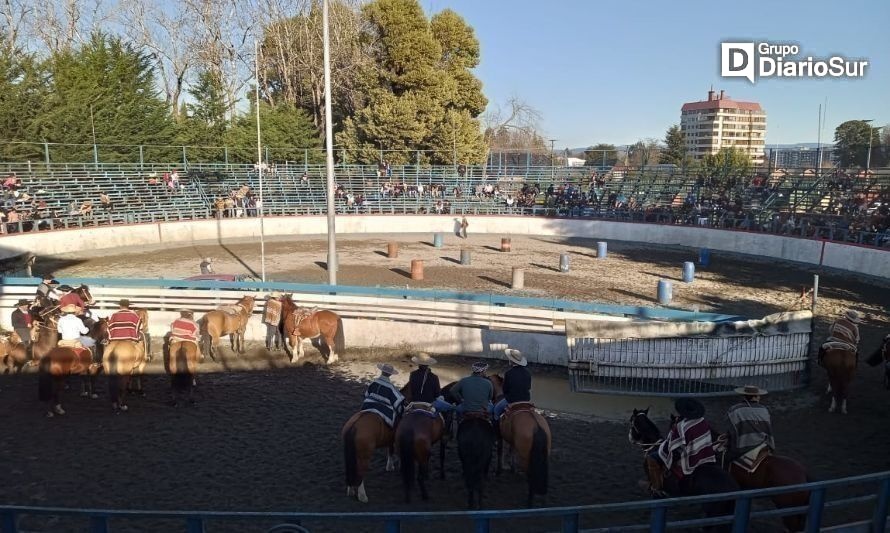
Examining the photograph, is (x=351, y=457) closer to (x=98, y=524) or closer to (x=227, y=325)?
(x=98, y=524)

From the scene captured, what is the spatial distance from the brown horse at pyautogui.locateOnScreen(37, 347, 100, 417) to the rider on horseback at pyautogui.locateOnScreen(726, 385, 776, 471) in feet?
33.2

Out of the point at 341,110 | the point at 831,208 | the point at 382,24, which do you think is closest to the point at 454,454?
the point at 831,208

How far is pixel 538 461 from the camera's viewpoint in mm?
7969

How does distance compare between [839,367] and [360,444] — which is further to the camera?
[839,367]

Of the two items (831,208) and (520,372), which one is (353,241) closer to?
(831,208)

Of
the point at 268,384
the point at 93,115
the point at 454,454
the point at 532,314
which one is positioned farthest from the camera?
the point at 93,115

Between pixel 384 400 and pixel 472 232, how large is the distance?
31490 millimetres

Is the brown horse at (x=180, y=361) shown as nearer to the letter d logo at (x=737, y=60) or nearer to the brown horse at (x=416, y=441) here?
the brown horse at (x=416, y=441)

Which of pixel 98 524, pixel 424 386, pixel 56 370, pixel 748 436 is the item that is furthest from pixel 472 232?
pixel 98 524

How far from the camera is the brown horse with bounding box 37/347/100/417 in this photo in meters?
10.7

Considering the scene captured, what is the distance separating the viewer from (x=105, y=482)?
8586 millimetres

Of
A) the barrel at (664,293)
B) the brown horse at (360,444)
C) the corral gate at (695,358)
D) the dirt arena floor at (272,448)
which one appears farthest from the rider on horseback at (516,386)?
the barrel at (664,293)

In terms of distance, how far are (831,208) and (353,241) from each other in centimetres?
2393

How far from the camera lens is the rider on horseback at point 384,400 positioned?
8.31m
